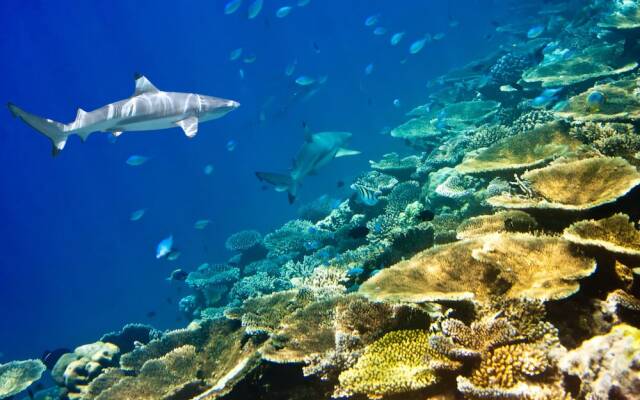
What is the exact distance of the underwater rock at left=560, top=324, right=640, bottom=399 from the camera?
1774mm

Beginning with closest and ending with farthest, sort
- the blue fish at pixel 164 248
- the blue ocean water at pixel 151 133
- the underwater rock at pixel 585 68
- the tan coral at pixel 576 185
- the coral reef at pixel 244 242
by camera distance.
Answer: the tan coral at pixel 576 185
the underwater rock at pixel 585 68
the blue fish at pixel 164 248
the coral reef at pixel 244 242
the blue ocean water at pixel 151 133

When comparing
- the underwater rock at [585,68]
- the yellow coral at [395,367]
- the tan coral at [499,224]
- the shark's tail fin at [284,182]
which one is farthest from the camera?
the shark's tail fin at [284,182]

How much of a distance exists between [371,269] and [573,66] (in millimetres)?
7863

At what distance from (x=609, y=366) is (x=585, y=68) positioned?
380 inches

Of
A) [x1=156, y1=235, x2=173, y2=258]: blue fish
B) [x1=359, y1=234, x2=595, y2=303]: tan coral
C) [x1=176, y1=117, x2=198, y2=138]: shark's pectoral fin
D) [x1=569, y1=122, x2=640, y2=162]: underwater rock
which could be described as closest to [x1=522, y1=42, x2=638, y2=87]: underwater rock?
[x1=569, y1=122, x2=640, y2=162]: underwater rock

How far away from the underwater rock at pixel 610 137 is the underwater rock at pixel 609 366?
3.65 meters

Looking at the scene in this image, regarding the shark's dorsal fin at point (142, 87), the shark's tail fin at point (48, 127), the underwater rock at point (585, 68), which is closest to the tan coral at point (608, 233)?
the shark's dorsal fin at point (142, 87)

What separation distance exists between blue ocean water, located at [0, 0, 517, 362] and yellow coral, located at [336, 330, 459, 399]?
5100 centimetres

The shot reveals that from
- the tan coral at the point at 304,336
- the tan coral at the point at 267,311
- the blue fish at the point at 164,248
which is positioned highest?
the blue fish at the point at 164,248

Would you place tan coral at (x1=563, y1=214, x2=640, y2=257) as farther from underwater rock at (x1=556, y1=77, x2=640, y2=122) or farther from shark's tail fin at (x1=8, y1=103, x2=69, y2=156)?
shark's tail fin at (x1=8, y1=103, x2=69, y2=156)

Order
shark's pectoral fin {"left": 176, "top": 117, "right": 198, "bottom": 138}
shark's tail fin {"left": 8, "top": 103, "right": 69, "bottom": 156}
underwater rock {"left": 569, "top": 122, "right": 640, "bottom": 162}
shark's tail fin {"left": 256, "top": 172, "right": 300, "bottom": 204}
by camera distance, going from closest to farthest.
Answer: underwater rock {"left": 569, "top": 122, "right": 640, "bottom": 162} → shark's tail fin {"left": 8, "top": 103, "right": 69, "bottom": 156} → shark's pectoral fin {"left": 176, "top": 117, "right": 198, "bottom": 138} → shark's tail fin {"left": 256, "top": 172, "right": 300, "bottom": 204}

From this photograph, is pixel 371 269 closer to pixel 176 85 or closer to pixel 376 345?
pixel 376 345

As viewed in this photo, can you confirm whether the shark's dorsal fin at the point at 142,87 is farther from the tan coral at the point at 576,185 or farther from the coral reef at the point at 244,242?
the coral reef at the point at 244,242

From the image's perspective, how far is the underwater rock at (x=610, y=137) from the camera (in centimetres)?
490
